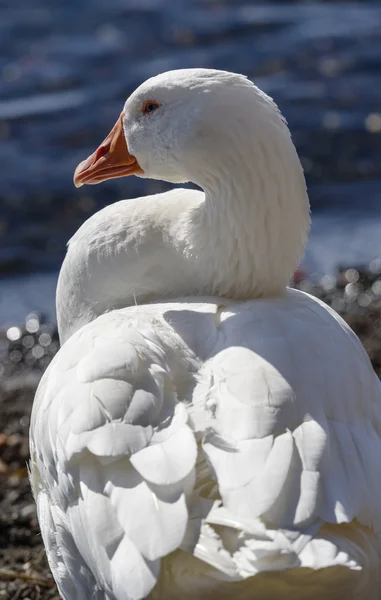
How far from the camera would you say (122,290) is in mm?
4129

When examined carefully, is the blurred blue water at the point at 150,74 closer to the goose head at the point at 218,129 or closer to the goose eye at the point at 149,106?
the goose eye at the point at 149,106

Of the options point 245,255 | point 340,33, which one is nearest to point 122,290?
point 245,255

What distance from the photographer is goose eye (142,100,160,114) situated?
4038mm

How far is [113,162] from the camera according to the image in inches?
173

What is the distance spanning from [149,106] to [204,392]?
4.17 feet

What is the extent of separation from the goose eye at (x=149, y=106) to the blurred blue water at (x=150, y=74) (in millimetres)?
4343

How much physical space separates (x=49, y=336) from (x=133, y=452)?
15.4 feet

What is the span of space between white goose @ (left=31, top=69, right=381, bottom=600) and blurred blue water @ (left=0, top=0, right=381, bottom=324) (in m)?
4.28

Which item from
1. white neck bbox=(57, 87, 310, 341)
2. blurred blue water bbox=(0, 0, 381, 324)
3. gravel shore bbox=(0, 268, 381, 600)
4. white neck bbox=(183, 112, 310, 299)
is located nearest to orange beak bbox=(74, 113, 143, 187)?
white neck bbox=(57, 87, 310, 341)

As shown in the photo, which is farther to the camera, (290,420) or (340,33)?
(340,33)

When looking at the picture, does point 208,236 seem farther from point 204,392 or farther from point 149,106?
point 204,392

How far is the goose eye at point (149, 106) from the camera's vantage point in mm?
4038

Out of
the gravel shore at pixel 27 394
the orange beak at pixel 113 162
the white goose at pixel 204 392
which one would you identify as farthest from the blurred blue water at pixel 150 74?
the white goose at pixel 204 392

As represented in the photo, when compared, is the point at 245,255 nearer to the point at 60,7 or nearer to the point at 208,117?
the point at 208,117
